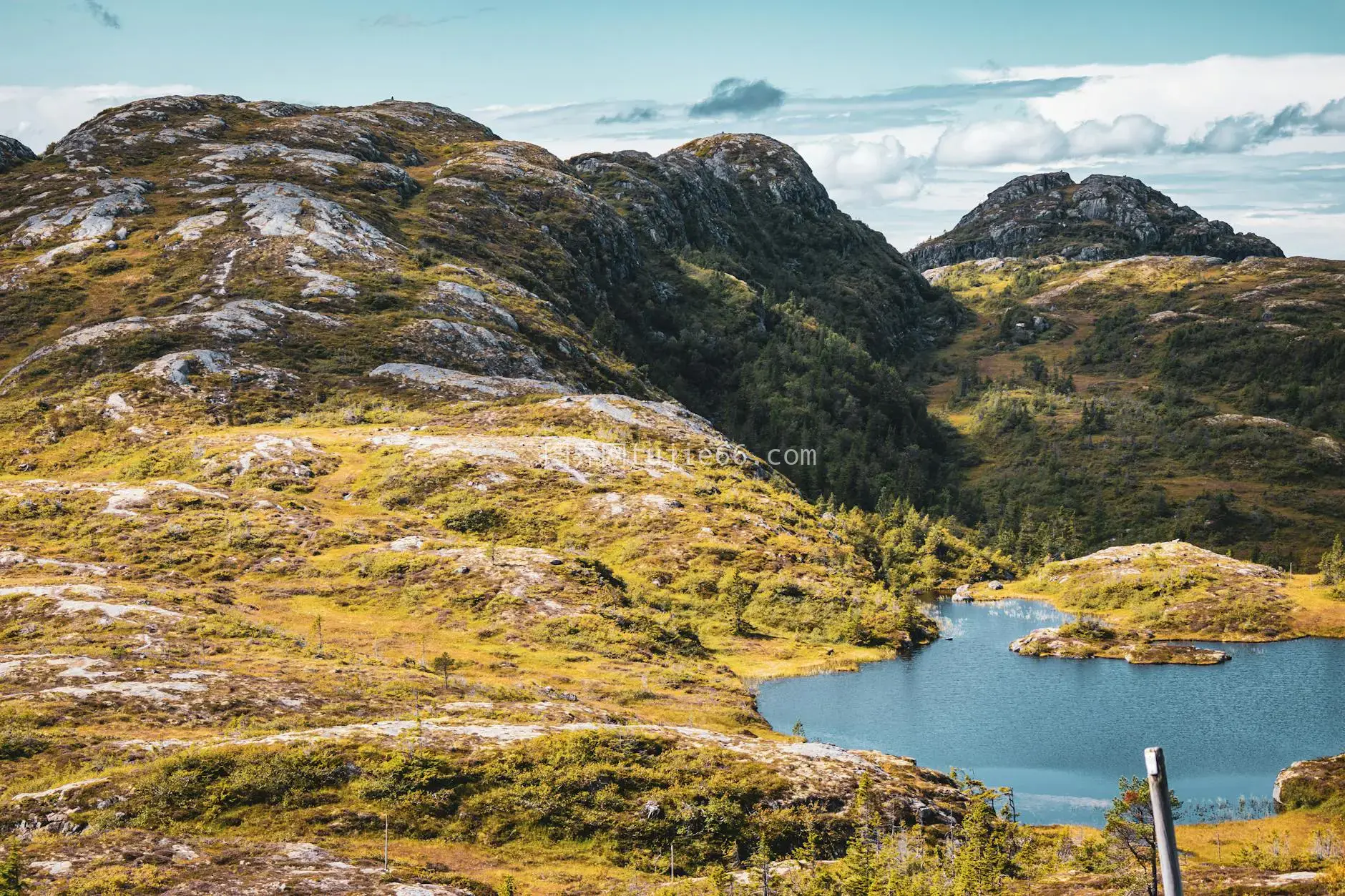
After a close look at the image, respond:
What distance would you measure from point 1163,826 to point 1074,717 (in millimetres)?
112403

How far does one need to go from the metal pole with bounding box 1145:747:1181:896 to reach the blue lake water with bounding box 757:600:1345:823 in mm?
71081

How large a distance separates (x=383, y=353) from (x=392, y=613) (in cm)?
9897

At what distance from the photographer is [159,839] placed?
1708 inches

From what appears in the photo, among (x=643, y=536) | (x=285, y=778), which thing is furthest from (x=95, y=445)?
(x=285, y=778)

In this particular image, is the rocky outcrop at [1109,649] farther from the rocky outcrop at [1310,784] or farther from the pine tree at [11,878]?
the pine tree at [11,878]

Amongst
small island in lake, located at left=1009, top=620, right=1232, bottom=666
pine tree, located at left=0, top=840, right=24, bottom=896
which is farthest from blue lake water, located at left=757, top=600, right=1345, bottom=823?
pine tree, located at left=0, top=840, right=24, bottom=896

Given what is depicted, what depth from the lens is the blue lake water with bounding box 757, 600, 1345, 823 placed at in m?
94.2

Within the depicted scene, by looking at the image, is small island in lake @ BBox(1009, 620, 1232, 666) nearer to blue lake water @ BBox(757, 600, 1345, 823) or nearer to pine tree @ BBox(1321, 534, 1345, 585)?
blue lake water @ BBox(757, 600, 1345, 823)

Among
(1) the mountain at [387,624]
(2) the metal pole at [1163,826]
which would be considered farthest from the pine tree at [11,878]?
(2) the metal pole at [1163,826]

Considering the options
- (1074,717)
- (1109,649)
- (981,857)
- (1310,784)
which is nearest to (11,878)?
(981,857)

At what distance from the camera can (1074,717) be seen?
11625 centimetres

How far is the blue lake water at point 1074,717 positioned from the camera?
94.2 metres

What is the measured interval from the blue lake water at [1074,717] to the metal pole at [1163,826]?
71.1 m

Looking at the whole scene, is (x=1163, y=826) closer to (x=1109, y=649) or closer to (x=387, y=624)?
(x=387, y=624)
